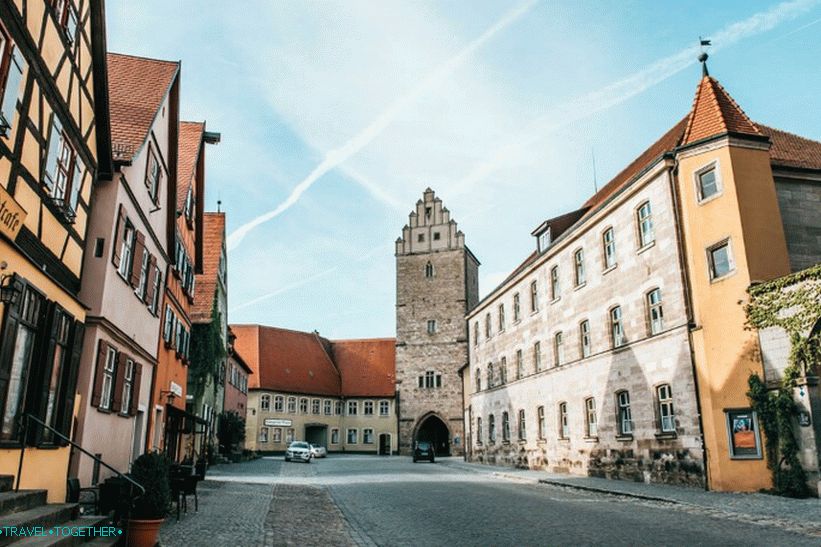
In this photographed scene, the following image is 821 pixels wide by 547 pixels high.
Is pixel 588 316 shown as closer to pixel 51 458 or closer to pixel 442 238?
pixel 51 458

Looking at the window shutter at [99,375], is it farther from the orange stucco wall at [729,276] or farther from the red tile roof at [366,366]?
the red tile roof at [366,366]

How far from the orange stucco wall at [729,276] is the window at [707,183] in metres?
0.18

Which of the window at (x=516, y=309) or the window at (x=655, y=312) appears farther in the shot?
the window at (x=516, y=309)

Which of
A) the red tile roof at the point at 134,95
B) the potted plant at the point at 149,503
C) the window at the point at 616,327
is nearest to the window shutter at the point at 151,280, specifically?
the red tile roof at the point at 134,95

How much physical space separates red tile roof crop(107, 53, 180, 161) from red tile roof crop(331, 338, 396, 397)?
1994 inches

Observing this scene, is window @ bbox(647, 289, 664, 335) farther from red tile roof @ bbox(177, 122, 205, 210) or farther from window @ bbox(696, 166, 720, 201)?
red tile roof @ bbox(177, 122, 205, 210)

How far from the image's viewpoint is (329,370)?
222 ft

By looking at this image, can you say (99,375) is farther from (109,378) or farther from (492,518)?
(492,518)

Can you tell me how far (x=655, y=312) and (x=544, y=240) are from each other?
9932mm

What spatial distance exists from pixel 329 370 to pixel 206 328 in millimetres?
41625

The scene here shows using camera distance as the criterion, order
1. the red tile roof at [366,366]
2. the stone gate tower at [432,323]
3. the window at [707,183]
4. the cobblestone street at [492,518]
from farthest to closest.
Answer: the red tile roof at [366,366] < the stone gate tower at [432,323] < the window at [707,183] < the cobblestone street at [492,518]

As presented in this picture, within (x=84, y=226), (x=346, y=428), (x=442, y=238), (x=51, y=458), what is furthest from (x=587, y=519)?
(x=346, y=428)

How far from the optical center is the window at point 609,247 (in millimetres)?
22812

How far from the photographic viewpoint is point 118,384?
13797mm
